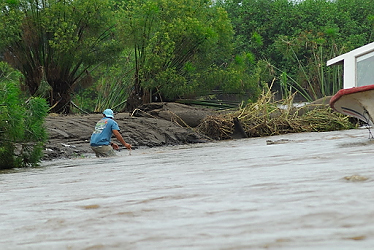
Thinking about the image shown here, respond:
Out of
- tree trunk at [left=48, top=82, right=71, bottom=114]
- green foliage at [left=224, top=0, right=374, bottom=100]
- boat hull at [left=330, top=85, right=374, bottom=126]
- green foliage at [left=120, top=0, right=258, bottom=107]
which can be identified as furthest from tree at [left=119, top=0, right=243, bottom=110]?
green foliage at [left=224, top=0, right=374, bottom=100]

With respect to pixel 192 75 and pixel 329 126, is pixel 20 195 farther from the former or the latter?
pixel 192 75

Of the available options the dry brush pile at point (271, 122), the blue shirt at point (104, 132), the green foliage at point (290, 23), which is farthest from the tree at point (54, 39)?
the green foliage at point (290, 23)

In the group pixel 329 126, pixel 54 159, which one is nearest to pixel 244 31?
pixel 329 126

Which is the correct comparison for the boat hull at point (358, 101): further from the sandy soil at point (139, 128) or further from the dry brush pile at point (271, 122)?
the dry brush pile at point (271, 122)

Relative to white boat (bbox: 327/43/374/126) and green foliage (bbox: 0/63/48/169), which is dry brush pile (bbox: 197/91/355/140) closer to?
white boat (bbox: 327/43/374/126)

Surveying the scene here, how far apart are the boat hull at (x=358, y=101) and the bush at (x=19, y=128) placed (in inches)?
192

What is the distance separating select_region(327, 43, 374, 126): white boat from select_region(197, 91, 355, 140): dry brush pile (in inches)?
402

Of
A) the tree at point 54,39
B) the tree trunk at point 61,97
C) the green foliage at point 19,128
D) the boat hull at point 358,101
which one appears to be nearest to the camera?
the boat hull at point 358,101

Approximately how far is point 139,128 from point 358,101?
39.2 feet

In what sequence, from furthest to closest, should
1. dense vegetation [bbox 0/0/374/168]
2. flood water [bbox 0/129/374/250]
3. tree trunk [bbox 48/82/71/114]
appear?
1. tree trunk [bbox 48/82/71/114]
2. dense vegetation [bbox 0/0/374/168]
3. flood water [bbox 0/129/374/250]

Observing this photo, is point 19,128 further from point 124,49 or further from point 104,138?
point 124,49

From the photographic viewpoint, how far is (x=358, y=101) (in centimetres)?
927

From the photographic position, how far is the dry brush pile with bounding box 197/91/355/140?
70.3ft

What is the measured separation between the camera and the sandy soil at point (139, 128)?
16.7 m
